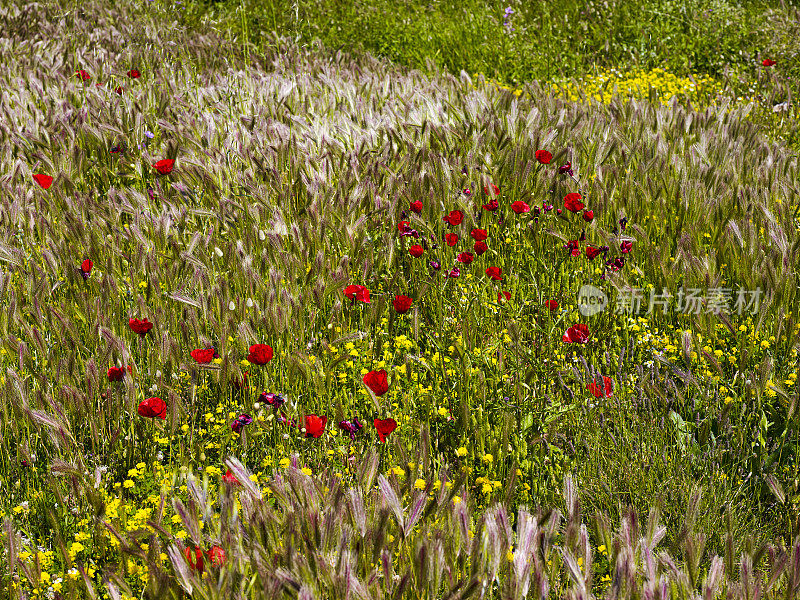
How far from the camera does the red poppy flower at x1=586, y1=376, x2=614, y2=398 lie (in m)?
2.10

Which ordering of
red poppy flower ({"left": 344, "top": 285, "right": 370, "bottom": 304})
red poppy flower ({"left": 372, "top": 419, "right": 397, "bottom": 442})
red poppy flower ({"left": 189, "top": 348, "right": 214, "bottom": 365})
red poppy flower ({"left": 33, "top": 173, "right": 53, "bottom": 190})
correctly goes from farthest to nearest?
red poppy flower ({"left": 33, "top": 173, "right": 53, "bottom": 190})
red poppy flower ({"left": 344, "top": 285, "right": 370, "bottom": 304})
red poppy flower ({"left": 189, "top": 348, "right": 214, "bottom": 365})
red poppy flower ({"left": 372, "top": 419, "right": 397, "bottom": 442})

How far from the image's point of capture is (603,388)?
2.23m

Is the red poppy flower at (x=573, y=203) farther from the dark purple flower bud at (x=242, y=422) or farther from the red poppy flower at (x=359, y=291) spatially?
the dark purple flower bud at (x=242, y=422)

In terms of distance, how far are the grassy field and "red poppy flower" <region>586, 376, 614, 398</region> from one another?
3 cm

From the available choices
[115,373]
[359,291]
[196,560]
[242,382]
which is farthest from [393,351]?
[196,560]

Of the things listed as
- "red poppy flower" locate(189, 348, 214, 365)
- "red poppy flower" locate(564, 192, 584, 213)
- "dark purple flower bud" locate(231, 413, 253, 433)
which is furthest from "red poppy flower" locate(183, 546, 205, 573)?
"red poppy flower" locate(564, 192, 584, 213)

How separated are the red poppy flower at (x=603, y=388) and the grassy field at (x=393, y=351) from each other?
3 centimetres

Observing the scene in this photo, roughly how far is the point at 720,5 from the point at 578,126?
14.7 feet

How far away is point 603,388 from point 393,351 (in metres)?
0.76

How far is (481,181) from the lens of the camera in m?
3.50

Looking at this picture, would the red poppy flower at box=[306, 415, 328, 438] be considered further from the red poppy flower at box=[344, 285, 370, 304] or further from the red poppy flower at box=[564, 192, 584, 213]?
the red poppy flower at box=[564, 192, 584, 213]

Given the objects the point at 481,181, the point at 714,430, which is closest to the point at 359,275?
the point at 481,181

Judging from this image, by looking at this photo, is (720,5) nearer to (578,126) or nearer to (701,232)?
(578,126)

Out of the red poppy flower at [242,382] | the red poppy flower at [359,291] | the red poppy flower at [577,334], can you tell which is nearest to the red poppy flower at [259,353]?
the red poppy flower at [242,382]
